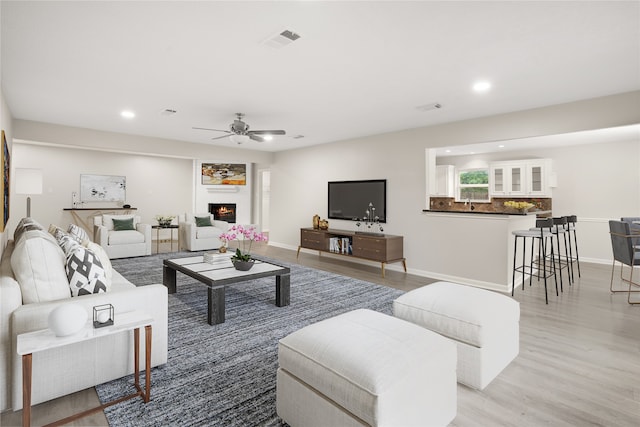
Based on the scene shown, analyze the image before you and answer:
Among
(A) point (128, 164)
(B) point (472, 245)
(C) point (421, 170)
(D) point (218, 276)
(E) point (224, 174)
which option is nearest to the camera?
Answer: (D) point (218, 276)

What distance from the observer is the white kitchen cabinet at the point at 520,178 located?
6961 mm

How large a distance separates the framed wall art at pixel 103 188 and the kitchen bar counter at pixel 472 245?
7.10 metres

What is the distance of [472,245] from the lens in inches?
185

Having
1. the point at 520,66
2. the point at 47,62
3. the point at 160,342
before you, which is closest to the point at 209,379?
the point at 160,342

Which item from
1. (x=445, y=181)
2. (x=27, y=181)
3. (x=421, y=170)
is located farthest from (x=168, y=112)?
(x=445, y=181)

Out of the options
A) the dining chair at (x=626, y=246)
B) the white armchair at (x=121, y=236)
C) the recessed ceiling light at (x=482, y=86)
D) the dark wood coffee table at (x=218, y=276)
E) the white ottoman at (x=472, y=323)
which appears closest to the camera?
the white ottoman at (x=472, y=323)

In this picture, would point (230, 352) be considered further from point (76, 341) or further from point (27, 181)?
point (27, 181)

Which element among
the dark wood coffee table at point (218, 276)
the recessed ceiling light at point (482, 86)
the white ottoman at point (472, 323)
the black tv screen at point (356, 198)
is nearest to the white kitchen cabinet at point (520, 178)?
the black tv screen at point (356, 198)

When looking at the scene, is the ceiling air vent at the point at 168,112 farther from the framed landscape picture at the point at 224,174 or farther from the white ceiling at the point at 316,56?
the framed landscape picture at the point at 224,174

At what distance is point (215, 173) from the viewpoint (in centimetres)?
946

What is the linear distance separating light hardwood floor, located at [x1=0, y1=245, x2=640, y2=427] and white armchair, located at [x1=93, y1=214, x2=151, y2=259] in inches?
186

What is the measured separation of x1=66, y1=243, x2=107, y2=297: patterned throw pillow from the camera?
2104 millimetres

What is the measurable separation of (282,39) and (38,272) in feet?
7.18

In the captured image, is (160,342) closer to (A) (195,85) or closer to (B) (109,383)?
(B) (109,383)
